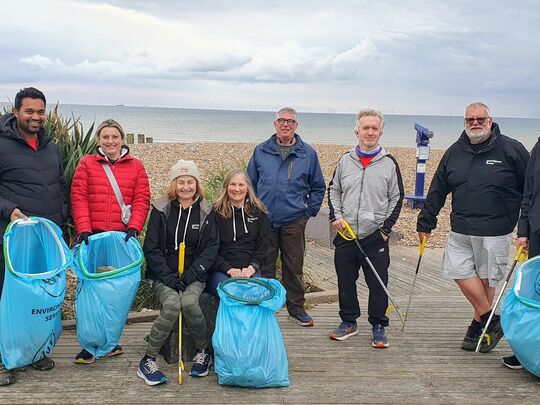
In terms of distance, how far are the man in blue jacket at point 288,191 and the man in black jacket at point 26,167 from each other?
5.51 ft

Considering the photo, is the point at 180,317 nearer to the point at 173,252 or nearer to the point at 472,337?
the point at 173,252

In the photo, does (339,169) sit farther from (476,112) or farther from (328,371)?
(328,371)

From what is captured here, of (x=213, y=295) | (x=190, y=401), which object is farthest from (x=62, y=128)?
(x=190, y=401)

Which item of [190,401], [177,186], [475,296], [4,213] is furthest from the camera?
[475,296]

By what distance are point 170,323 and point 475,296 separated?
2375 mm

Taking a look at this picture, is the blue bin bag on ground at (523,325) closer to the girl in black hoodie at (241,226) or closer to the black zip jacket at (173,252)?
the girl in black hoodie at (241,226)

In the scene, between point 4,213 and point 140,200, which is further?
point 140,200

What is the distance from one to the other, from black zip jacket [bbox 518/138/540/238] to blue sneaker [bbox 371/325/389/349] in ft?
4.19

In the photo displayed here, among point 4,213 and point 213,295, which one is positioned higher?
point 4,213

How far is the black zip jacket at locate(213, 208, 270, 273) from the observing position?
175 inches

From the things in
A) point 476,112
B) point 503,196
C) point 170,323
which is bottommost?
point 170,323

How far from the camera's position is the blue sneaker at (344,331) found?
479 centimetres

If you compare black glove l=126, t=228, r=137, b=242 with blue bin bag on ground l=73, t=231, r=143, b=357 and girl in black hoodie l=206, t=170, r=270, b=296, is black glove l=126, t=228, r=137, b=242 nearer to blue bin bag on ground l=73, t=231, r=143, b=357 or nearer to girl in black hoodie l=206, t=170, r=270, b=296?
blue bin bag on ground l=73, t=231, r=143, b=357

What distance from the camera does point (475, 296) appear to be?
469 centimetres
